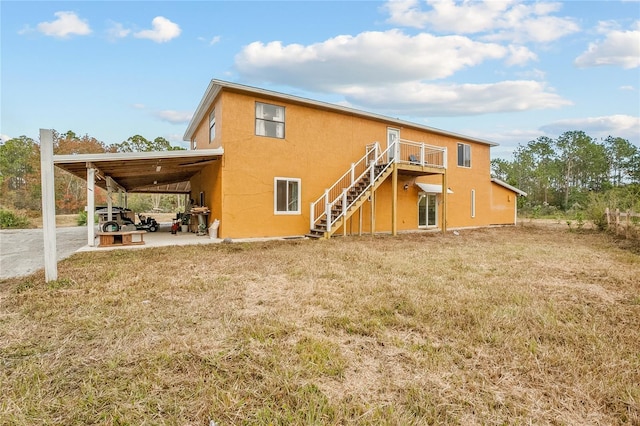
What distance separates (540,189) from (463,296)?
5098 centimetres

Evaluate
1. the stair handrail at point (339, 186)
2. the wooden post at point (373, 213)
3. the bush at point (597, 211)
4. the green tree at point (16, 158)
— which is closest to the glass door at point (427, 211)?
the wooden post at point (373, 213)

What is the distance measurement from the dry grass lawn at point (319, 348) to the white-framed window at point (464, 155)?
12554mm

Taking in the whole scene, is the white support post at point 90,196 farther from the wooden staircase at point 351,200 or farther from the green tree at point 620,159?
the green tree at point 620,159

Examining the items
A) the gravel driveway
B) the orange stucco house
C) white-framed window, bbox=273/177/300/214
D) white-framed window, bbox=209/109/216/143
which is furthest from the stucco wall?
the gravel driveway

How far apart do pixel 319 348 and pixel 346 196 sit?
9.06 metres

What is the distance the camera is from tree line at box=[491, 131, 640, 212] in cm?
4488

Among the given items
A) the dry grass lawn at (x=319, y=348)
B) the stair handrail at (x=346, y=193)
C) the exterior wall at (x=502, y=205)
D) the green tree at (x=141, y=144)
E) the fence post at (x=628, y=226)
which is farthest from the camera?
the green tree at (x=141, y=144)

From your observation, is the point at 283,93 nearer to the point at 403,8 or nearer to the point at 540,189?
the point at 403,8

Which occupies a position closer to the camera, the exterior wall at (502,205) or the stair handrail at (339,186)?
the stair handrail at (339,186)

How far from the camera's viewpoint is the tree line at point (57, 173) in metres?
26.5

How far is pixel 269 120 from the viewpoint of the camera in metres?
11.5

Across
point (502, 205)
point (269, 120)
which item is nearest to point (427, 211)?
point (502, 205)

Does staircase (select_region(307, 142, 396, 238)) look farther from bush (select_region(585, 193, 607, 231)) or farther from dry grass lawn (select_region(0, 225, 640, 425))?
bush (select_region(585, 193, 607, 231))

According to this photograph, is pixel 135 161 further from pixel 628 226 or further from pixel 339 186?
pixel 628 226
